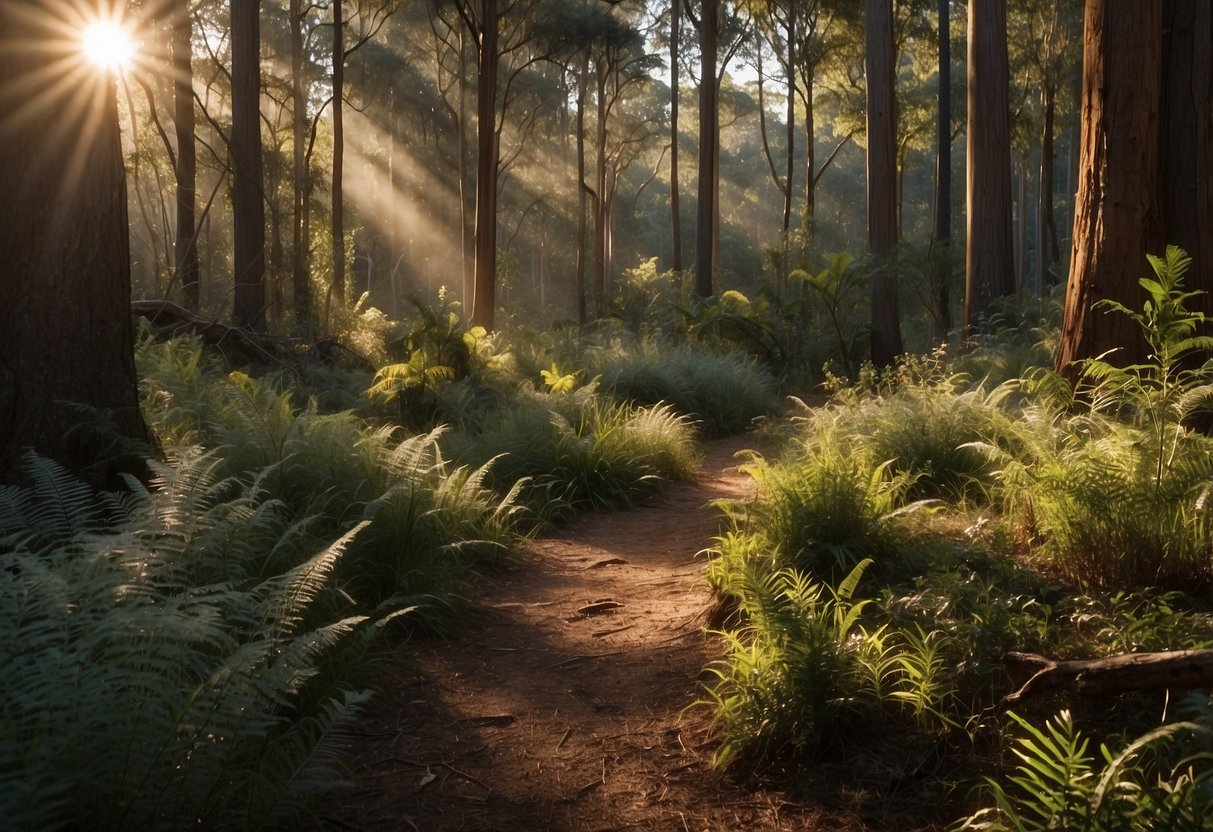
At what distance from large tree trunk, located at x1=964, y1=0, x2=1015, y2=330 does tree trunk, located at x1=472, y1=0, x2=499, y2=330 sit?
7287 mm

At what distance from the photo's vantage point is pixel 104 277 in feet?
16.3

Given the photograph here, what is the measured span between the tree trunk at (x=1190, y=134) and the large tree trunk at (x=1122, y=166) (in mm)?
106

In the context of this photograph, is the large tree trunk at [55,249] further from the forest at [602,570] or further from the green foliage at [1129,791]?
the green foliage at [1129,791]

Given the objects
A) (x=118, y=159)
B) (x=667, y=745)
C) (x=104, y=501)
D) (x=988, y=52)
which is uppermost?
(x=988, y=52)

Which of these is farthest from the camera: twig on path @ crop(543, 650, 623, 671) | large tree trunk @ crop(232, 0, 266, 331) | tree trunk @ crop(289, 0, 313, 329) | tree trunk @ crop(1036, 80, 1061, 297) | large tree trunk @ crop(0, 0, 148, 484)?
tree trunk @ crop(1036, 80, 1061, 297)

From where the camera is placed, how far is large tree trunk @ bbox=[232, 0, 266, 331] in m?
14.7

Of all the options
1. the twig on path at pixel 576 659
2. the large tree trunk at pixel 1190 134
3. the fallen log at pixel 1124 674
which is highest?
the large tree trunk at pixel 1190 134

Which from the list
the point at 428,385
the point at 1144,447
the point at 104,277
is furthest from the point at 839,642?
the point at 428,385

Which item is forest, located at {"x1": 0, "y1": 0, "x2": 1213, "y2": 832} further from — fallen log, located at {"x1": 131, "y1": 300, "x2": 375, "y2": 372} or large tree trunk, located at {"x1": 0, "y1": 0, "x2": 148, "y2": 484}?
fallen log, located at {"x1": 131, "y1": 300, "x2": 375, "y2": 372}

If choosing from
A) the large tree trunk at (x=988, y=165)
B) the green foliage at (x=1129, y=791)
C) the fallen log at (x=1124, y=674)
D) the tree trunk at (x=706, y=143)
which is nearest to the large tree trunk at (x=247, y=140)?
the tree trunk at (x=706, y=143)

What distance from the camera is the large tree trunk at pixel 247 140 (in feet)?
48.3

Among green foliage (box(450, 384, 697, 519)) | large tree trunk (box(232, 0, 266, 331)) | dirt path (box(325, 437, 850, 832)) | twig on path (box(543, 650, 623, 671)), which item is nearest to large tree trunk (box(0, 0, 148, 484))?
dirt path (box(325, 437, 850, 832))

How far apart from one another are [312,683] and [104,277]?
265cm

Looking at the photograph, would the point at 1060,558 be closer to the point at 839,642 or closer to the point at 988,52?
the point at 839,642
